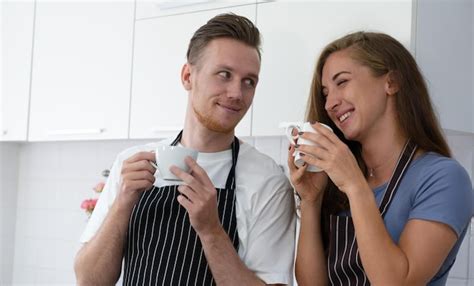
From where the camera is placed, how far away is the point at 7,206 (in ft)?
11.2

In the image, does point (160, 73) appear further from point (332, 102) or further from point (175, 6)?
point (332, 102)

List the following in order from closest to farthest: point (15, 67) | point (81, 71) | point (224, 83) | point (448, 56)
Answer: point (224, 83), point (448, 56), point (81, 71), point (15, 67)

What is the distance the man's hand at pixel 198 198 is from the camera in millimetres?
1352

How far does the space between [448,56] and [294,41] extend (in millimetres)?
489

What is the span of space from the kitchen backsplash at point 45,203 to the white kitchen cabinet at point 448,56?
1536mm

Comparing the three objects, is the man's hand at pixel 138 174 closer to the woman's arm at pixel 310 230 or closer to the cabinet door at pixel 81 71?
the woman's arm at pixel 310 230

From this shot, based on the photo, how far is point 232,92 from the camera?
1.48m

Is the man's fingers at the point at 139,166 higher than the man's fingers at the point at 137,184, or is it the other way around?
the man's fingers at the point at 139,166

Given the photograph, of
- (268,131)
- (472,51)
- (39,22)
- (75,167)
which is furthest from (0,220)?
(472,51)

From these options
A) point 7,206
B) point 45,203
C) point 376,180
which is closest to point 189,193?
point 376,180

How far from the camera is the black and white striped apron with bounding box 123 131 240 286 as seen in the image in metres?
1.46

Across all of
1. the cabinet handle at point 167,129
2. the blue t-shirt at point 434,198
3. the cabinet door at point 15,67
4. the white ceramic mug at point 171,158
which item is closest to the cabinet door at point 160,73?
the cabinet handle at point 167,129

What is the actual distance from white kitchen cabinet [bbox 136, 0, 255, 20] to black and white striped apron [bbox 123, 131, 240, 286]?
2.91 ft

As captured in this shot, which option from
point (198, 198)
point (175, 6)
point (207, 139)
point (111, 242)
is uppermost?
point (175, 6)
